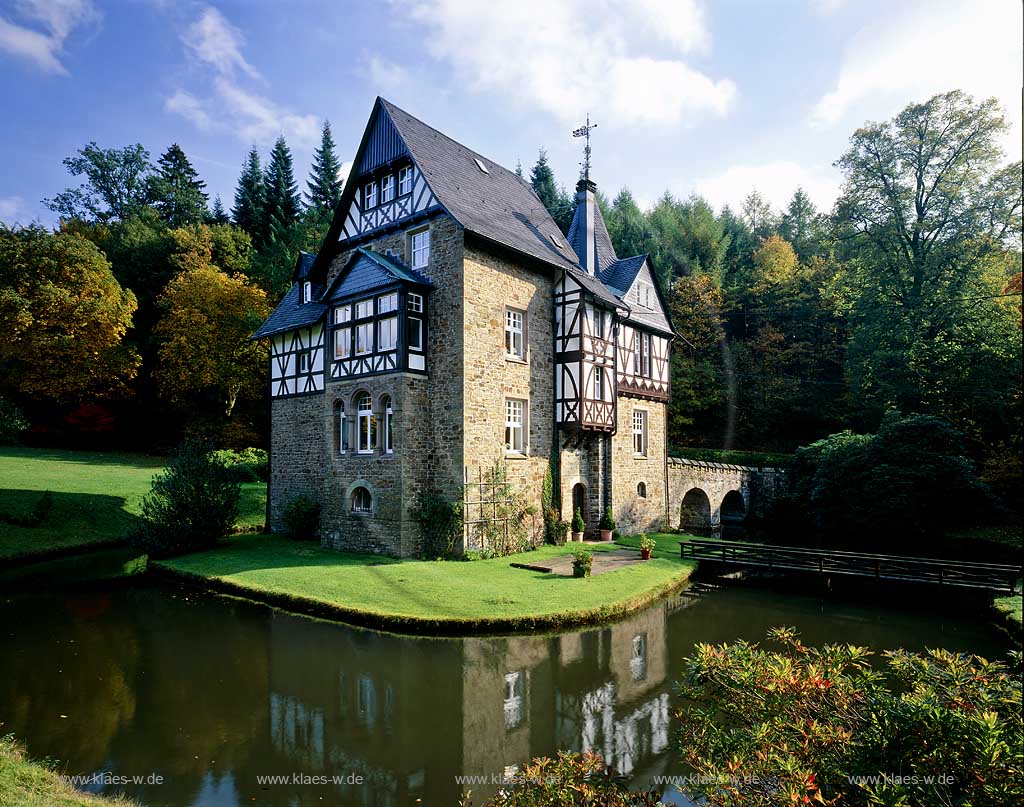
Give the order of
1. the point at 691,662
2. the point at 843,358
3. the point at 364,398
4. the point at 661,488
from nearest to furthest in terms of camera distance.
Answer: the point at 691,662 → the point at 364,398 → the point at 661,488 → the point at 843,358

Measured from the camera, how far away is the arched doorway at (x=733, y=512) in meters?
27.4

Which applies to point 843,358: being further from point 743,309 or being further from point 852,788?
point 852,788

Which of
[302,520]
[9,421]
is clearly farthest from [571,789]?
[9,421]

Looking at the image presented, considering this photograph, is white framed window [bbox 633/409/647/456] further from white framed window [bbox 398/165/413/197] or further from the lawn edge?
white framed window [bbox 398/165/413/197]

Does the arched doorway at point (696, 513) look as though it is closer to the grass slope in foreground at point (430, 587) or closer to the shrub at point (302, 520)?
the grass slope in foreground at point (430, 587)

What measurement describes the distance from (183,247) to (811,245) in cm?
4604

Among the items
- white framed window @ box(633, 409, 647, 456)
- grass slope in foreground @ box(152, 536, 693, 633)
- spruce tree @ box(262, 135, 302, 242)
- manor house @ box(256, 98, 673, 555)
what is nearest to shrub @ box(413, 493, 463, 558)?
manor house @ box(256, 98, 673, 555)

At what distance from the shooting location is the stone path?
574 inches

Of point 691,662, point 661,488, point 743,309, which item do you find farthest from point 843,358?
point 691,662

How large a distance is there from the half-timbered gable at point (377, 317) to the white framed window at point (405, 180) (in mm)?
2068

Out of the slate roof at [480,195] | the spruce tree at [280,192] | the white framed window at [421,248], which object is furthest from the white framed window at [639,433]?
the spruce tree at [280,192]

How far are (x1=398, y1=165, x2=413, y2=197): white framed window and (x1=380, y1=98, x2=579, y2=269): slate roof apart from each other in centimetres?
54

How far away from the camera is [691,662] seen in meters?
3.97

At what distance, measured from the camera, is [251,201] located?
47812 mm
